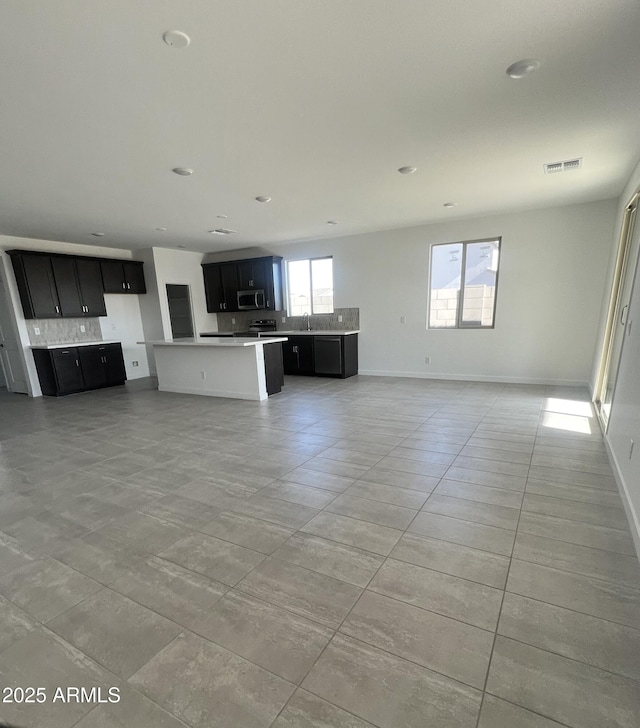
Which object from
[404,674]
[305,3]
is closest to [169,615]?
[404,674]

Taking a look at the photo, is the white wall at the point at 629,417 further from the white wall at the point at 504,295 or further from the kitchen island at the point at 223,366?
the kitchen island at the point at 223,366

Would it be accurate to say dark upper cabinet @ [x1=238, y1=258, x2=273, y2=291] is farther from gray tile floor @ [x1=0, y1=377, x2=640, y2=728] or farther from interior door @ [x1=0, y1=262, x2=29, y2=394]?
gray tile floor @ [x1=0, y1=377, x2=640, y2=728]

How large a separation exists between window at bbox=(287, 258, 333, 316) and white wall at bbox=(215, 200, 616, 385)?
0.69 feet

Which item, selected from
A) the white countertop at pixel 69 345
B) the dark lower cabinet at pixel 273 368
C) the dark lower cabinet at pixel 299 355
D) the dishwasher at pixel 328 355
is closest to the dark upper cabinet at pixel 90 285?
the white countertop at pixel 69 345

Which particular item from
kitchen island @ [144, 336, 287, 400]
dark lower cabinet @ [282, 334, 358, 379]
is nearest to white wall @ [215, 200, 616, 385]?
dark lower cabinet @ [282, 334, 358, 379]

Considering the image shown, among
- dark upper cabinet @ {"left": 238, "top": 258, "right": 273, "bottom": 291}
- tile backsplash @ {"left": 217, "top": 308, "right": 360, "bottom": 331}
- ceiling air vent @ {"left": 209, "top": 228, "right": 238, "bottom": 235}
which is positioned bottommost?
tile backsplash @ {"left": 217, "top": 308, "right": 360, "bottom": 331}

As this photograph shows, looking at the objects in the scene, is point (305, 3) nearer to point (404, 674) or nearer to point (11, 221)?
point (404, 674)

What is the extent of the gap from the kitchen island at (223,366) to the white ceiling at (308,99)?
6.89 ft

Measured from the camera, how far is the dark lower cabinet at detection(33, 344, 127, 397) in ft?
19.5

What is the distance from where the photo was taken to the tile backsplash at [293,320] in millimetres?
6880

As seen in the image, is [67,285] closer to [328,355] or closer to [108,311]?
[108,311]

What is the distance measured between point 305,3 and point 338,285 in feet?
17.7

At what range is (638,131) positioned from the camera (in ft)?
8.88

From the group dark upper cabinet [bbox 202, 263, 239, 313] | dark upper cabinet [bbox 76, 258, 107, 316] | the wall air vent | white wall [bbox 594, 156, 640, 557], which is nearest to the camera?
white wall [bbox 594, 156, 640, 557]
